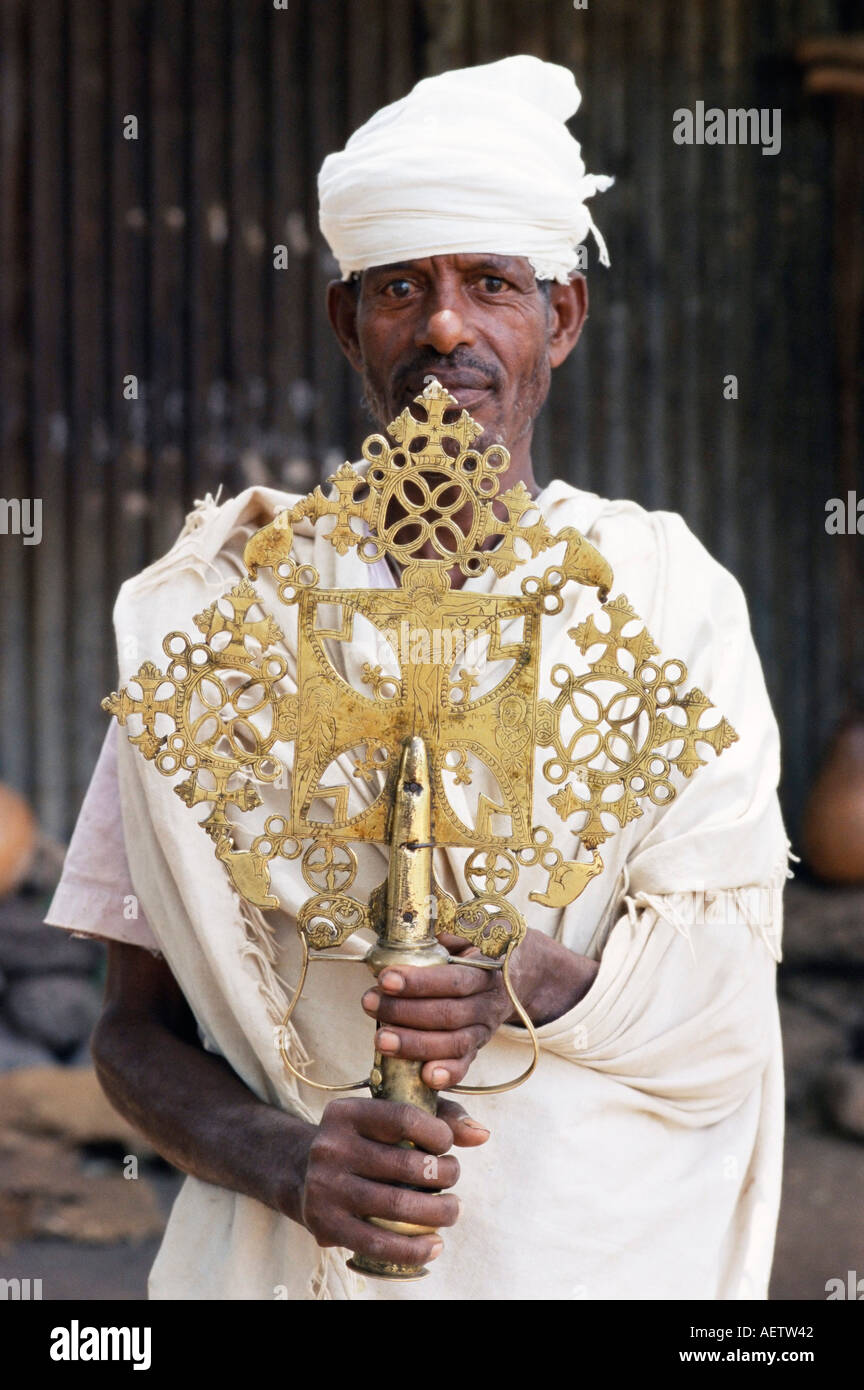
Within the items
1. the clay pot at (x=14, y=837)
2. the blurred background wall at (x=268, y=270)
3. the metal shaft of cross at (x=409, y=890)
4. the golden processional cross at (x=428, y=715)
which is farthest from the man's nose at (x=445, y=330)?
the clay pot at (x=14, y=837)

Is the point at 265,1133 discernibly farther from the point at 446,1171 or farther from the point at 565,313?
the point at 565,313

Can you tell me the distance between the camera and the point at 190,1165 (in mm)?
2129

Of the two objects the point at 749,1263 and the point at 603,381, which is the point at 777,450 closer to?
the point at 603,381

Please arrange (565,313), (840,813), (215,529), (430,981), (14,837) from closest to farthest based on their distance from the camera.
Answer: (430,981)
(215,529)
(565,313)
(14,837)
(840,813)

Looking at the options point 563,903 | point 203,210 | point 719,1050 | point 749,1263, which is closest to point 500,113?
point 563,903

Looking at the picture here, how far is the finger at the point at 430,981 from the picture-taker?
1.63m

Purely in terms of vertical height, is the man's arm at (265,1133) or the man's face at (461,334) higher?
the man's face at (461,334)

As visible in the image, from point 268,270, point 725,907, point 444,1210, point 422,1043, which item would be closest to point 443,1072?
point 422,1043

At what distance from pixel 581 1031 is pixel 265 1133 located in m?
0.38

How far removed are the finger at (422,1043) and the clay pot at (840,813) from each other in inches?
153

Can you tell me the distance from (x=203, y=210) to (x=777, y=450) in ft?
6.28

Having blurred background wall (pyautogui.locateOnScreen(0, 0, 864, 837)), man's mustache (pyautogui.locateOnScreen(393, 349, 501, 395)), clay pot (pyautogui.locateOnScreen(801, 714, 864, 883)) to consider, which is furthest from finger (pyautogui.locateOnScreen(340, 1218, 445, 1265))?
clay pot (pyautogui.locateOnScreen(801, 714, 864, 883))

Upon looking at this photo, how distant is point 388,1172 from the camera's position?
170 cm

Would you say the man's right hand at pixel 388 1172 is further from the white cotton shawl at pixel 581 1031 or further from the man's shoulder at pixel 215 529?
the man's shoulder at pixel 215 529
